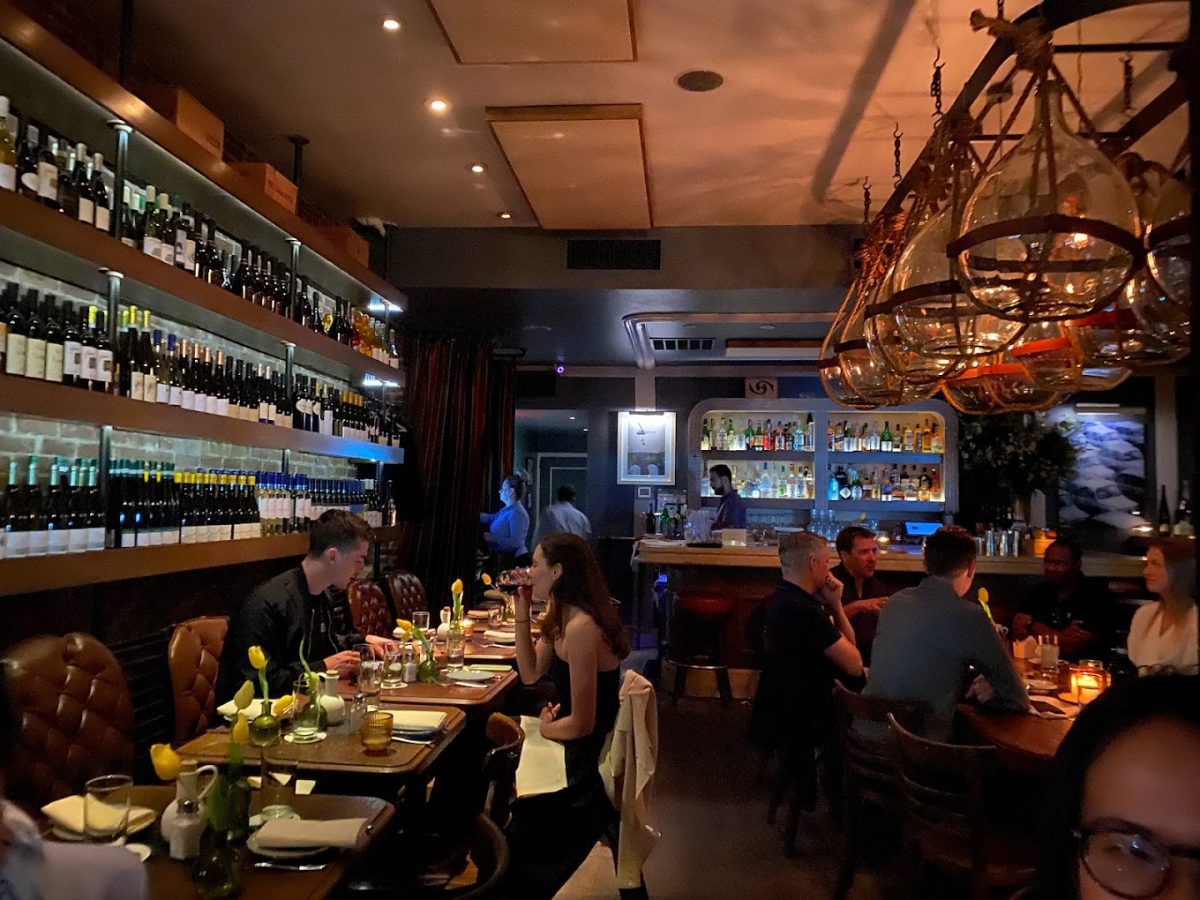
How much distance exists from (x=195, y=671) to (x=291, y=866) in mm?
1944

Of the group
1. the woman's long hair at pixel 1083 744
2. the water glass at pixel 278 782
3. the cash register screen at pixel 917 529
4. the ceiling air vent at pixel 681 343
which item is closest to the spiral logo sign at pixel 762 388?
the ceiling air vent at pixel 681 343

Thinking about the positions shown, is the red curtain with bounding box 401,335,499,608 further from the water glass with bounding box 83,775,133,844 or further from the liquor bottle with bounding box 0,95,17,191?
the water glass with bounding box 83,775,133,844

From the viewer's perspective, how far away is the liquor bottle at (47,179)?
2.89 meters

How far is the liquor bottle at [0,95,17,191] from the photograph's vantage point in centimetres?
265

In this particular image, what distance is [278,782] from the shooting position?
218 cm

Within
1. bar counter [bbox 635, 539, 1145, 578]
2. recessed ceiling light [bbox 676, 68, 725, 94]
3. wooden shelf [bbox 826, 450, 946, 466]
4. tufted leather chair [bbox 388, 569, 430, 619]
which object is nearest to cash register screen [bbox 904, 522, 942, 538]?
wooden shelf [bbox 826, 450, 946, 466]

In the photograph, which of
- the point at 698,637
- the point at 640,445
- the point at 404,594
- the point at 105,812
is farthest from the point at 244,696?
the point at 640,445

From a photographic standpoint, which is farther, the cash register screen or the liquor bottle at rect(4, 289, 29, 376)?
the cash register screen

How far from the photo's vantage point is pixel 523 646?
356 cm

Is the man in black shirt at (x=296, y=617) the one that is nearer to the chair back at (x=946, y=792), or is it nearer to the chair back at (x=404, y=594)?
the chair back at (x=404, y=594)

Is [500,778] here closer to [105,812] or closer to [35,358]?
[105,812]

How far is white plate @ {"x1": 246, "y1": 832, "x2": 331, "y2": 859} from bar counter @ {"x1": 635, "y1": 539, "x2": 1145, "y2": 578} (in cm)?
496

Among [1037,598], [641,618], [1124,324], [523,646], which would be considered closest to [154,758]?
[523,646]

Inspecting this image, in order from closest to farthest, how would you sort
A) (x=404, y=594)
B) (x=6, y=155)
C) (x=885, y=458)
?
(x=6, y=155) < (x=404, y=594) < (x=885, y=458)
